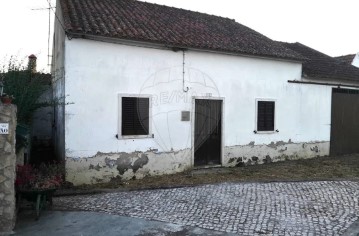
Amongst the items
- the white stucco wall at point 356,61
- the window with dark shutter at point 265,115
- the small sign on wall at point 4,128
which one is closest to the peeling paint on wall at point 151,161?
the window with dark shutter at point 265,115

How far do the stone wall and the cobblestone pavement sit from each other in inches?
56.0

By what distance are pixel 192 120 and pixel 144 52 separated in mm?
2650

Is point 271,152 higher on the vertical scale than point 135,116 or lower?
lower

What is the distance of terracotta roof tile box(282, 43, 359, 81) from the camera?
1434cm

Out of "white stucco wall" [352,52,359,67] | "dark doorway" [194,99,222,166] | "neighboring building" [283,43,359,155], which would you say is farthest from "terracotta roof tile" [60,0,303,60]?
"white stucco wall" [352,52,359,67]

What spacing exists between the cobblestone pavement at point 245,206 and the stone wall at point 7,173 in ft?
4.67

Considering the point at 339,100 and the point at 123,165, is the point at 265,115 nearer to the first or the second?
the point at 339,100

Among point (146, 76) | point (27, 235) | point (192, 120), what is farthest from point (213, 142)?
point (27, 235)

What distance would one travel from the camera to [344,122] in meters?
15.4

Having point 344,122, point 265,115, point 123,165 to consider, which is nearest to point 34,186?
point 123,165

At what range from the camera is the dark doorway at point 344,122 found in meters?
15.0

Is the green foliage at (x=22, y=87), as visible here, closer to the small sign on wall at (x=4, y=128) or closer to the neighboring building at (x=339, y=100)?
the small sign on wall at (x=4, y=128)

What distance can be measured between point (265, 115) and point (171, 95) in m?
4.13

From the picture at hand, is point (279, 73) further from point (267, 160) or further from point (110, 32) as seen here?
point (110, 32)
